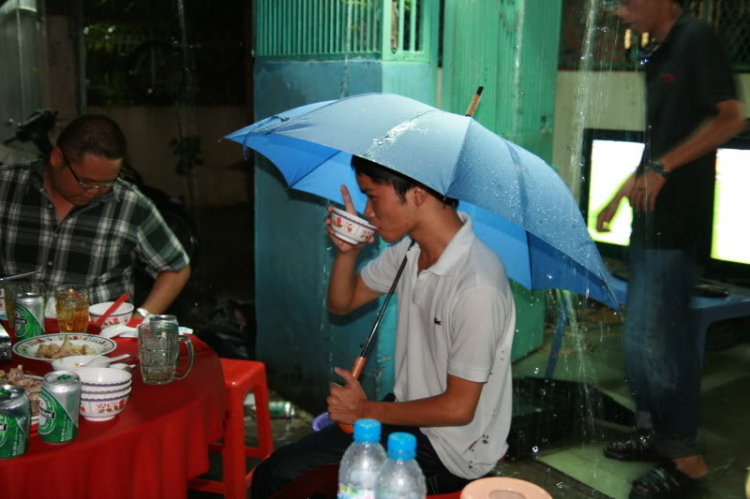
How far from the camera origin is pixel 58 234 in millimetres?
3453

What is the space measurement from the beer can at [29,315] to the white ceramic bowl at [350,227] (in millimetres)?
1111

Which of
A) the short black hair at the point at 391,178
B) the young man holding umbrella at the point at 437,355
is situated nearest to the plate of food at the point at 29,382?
the young man holding umbrella at the point at 437,355

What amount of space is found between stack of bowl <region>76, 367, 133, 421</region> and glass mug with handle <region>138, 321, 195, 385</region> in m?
0.19

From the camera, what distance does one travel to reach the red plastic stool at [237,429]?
10.9 ft

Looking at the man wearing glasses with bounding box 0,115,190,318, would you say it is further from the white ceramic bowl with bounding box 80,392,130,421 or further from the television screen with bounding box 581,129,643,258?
the television screen with bounding box 581,129,643,258

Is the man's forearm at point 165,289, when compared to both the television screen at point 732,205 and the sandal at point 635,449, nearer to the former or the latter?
the sandal at point 635,449

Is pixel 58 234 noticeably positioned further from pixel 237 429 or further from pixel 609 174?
pixel 609 174

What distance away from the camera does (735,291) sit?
3.74 m

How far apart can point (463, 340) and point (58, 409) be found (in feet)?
3.80

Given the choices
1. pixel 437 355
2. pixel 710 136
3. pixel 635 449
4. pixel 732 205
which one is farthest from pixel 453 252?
pixel 635 449

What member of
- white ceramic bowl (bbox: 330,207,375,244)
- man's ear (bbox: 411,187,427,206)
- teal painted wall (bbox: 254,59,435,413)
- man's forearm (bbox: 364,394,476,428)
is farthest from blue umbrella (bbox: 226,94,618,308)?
teal painted wall (bbox: 254,59,435,413)

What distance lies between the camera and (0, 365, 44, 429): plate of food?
212cm

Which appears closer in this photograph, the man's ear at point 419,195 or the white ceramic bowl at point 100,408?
the white ceramic bowl at point 100,408

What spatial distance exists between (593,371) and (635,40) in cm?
192
